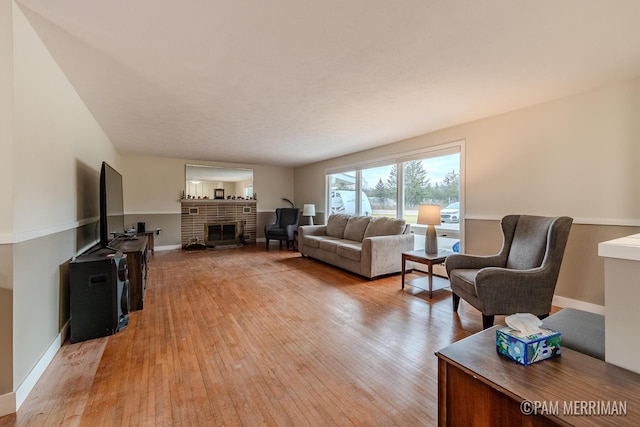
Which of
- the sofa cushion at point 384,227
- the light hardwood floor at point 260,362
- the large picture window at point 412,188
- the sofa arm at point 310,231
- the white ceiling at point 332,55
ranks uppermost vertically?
the white ceiling at point 332,55

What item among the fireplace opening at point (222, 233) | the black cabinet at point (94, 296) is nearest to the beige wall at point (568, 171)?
the black cabinet at point (94, 296)

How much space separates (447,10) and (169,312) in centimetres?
342

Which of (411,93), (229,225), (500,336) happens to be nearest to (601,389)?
(500,336)

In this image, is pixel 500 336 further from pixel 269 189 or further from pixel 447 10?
pixel 269 189

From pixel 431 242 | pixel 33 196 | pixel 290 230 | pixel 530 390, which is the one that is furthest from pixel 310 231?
pixel 530 390

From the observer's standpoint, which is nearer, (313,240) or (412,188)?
(412,188)

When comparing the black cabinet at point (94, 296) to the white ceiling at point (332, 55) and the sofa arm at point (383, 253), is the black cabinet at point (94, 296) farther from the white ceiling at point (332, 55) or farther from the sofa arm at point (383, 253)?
the sofa arm at point (383, 253)

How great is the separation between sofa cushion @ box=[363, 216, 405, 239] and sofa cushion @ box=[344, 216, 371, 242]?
0.13 m

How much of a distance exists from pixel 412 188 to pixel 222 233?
497cm

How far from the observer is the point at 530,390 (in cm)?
88

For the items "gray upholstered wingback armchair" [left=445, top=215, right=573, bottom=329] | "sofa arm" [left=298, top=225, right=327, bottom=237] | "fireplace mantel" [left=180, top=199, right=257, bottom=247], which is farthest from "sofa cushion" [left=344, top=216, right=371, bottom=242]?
"fireplace mantel" [left=180, top=199, right=257, bottom=247]

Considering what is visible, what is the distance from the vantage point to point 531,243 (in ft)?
8.20

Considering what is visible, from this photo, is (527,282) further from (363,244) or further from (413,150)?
(413,150)

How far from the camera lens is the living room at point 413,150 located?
1523 millimetres
